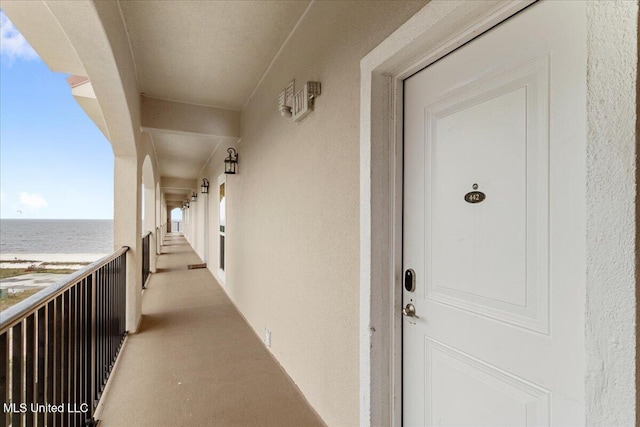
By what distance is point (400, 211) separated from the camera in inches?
54.8

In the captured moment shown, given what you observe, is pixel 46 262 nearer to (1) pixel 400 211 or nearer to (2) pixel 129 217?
(2) pixel 129 217

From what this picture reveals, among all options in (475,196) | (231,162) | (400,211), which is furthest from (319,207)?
(231,162)

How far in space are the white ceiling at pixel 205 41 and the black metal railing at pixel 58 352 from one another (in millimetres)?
1847

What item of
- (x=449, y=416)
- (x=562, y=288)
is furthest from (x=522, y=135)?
Answer: (x=449, y=416)

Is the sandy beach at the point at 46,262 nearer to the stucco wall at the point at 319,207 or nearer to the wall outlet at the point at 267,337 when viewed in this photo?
the wall outlet at the point at 267,337

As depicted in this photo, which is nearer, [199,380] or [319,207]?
[319,207]

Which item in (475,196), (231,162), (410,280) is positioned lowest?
(410,280)

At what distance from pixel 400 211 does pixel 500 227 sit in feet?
1.50

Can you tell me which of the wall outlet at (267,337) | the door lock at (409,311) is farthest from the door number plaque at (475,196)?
the wall outlet at (267,337)

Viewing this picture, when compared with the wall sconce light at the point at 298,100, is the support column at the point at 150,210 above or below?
below

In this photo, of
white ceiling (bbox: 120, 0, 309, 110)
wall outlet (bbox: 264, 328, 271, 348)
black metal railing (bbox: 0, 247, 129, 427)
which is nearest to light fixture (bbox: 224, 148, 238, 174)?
white ceiling (bbox: 120, 0, 309, 110)

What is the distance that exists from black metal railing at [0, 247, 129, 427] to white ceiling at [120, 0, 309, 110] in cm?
185

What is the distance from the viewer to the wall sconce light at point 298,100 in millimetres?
1989

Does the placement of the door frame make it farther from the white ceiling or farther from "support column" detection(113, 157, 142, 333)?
"support column" detection(113, 157, 142, 333)
